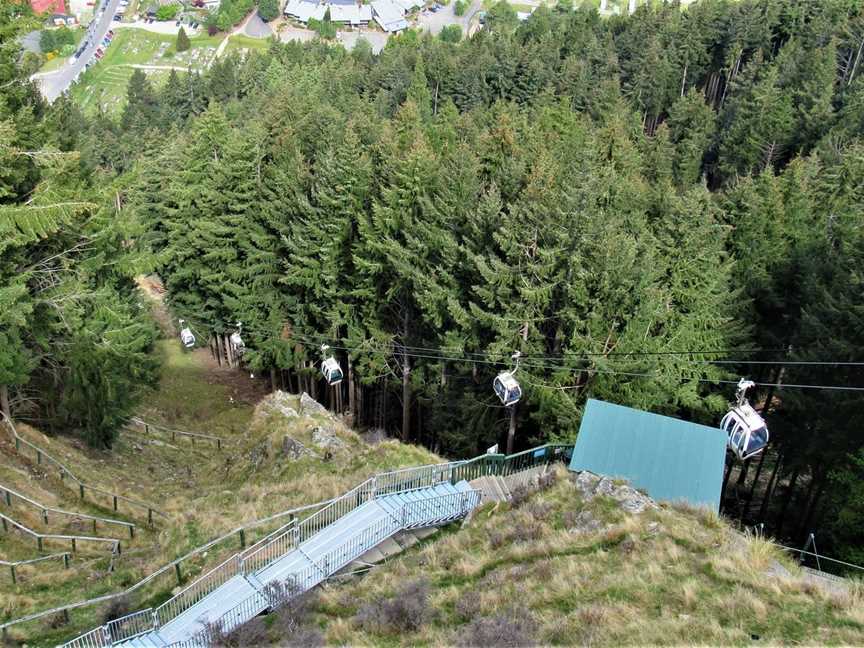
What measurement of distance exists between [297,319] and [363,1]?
164 m

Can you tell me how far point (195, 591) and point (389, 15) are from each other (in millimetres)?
175420

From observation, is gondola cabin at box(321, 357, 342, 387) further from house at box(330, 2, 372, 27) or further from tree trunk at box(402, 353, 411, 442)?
house at box(330, 2, 372, 27)

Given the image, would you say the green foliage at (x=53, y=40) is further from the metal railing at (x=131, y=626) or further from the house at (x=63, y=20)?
the metal railing at (x=131, y=626)

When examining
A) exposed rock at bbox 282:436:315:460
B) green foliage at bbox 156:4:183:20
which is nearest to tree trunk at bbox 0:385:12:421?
exposed rock at bbox 282:436:315:460

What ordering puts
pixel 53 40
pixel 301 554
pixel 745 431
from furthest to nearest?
pixel 53 40
pixel 745 431
pixel 301 554

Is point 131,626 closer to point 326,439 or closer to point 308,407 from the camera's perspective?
point 326,439

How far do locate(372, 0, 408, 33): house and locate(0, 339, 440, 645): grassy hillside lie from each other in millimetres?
152277

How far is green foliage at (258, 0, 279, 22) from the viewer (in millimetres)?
164125

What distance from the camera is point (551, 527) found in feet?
51.4

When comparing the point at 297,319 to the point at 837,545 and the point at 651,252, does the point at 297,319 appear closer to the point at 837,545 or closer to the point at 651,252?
the point at 651,252

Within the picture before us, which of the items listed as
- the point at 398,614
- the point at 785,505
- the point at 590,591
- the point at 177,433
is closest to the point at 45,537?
the point at 398,614

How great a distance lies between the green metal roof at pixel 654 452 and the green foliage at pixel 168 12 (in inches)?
7108

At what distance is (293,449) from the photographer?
76.1ft

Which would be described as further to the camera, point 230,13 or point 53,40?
point 230,13
